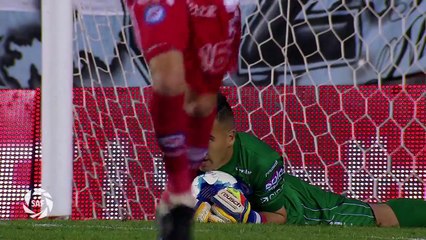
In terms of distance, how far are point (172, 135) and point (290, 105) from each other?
2958 mm

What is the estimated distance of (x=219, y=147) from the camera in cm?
420

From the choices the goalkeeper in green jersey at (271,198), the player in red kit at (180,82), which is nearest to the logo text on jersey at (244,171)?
the goalkeeper in green jersey at (271,198)

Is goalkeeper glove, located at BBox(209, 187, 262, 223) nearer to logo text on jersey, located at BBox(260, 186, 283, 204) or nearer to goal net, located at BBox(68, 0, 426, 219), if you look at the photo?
logo text on jersey, located at BBox(260, 186, 283, 204)

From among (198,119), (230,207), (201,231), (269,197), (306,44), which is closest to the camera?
(198,119)

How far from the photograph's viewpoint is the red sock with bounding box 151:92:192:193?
2.25 metres

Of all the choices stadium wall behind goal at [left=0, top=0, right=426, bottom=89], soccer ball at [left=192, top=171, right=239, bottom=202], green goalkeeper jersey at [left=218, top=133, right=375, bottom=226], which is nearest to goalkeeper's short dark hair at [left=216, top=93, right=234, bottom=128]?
green goalkeeper jersey at [left=218, top=133, right=375, bottom=226]

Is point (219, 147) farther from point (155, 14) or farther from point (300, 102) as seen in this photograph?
point (155, 14)

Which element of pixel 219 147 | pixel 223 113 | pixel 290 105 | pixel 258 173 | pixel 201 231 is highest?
pixel 290 105

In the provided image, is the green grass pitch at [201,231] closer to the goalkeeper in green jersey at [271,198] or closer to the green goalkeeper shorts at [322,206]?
the goalkeeper in green jersey at [271,198]

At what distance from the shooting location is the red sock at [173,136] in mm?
→ 2248

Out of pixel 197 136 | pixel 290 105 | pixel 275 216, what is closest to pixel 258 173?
pixel 275 216

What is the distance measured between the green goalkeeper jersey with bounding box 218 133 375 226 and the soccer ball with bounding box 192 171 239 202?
5.9 inches

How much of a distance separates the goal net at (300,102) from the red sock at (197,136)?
2.63 m

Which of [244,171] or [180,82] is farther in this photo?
[244,171]
